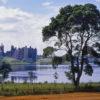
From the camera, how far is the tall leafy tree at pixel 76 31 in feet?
149

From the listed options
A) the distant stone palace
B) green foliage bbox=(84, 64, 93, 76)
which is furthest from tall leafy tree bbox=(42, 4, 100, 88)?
the distant stone palace

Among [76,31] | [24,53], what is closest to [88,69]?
[76,31]

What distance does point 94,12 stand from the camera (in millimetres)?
45844

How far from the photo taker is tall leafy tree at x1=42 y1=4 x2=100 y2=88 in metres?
45.3

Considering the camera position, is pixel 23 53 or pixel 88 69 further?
pixel 23 53

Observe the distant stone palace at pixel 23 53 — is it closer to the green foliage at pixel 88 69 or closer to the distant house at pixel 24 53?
the distant house at pixel 24 53

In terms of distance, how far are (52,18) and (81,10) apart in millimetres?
3312

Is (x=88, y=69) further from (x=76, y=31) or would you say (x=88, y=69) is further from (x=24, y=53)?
(x=24, y=53)

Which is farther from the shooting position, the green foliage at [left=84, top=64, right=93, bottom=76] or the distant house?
the distant house

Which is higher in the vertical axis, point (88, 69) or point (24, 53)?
point (24, 53)

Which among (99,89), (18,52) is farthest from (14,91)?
(18,52)

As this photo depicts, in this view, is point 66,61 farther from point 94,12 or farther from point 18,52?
point 18,52

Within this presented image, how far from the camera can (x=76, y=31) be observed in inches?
1788

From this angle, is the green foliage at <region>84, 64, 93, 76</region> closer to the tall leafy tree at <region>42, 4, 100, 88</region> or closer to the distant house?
the tall leafy tree at <region>42, 4, 100, 88</region>
